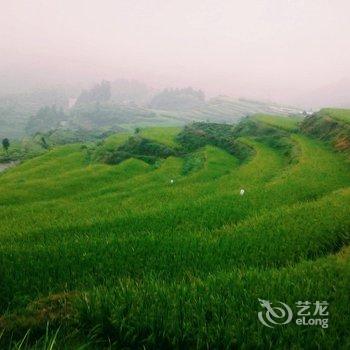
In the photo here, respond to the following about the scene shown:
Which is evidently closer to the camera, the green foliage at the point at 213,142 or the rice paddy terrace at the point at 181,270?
the rice paddy terrace at the point at 181,270

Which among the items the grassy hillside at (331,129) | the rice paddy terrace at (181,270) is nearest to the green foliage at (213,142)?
the grassy hillside at (331,129)

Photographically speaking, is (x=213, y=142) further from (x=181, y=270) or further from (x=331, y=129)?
(x=181, y=270)

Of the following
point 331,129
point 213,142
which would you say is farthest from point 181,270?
point 213,142

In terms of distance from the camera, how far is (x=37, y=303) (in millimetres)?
6383

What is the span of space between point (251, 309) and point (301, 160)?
22828 mm

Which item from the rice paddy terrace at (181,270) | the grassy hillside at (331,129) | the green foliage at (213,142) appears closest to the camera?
the rice paddy terrace at (181,270)

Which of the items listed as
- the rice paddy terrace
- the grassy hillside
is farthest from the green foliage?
the rice paddy terrace

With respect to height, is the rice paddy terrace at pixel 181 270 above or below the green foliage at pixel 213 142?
above

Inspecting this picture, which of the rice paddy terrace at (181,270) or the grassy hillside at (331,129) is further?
the grassy hillside at (331,129)

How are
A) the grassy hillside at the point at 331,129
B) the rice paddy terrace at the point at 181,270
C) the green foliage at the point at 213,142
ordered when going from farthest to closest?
1. the green foliage at the point at 213,142
2. the grassy hillside at the point at 331,129
3. the rice paddy terrace at the point at 181,270

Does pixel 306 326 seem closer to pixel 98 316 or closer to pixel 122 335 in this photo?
pixel 122 335

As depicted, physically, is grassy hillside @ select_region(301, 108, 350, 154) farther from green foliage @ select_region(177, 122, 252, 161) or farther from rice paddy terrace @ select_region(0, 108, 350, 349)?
rice paddy terrace @ select_region(0, 108, 350, 349)

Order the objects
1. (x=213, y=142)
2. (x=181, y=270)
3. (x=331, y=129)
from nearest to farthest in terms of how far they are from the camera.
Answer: (x=181, y=270) → (x=331, y=129) → (x=213, y=142)

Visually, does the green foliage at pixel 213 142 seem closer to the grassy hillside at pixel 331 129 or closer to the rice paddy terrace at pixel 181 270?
the grassy hillside at pixel 331 129
